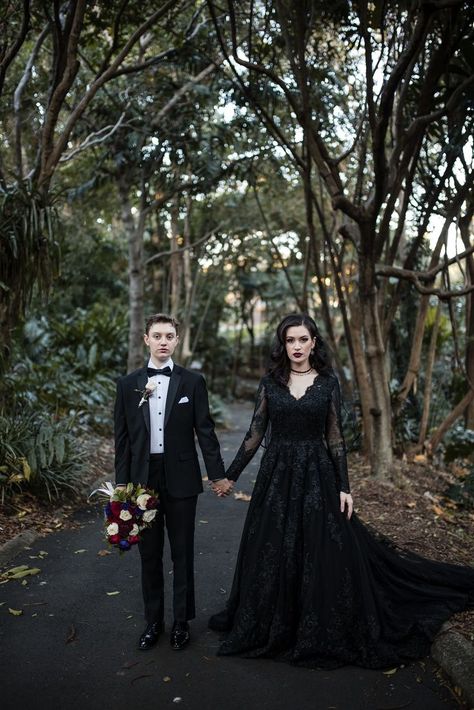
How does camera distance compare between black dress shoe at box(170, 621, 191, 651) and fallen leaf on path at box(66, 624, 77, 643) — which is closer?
black dress shoe at box(170, 621, 191, 651)

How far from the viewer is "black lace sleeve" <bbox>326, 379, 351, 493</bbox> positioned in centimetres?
378

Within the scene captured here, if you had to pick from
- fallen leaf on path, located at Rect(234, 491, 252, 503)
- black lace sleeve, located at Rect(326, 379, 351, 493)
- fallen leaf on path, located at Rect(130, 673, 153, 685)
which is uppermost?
black lace sleeve, located at Rect(326, 379, 351, 493)

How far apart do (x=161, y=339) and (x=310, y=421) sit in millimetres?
993

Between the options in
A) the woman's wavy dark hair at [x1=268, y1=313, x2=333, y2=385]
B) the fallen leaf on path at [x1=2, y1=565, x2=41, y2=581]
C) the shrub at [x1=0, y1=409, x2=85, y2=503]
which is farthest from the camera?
the shrub at [x1=0, y1=409, x2=85, y2=503]

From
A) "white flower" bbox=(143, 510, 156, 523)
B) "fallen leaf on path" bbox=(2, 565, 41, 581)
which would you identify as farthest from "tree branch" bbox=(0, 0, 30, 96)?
"white flower" bbox=(143, 510, 156, 523)

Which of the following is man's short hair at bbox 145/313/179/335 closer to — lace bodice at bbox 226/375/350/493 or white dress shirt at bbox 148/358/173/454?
white dress shirt at bbox 148/358/173/454

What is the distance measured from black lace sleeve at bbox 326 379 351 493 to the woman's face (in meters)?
0.26

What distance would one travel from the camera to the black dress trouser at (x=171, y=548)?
375 cm

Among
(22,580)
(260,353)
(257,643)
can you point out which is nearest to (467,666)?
(257,643)

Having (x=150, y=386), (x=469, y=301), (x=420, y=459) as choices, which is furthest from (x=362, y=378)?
(x=150, y=386)

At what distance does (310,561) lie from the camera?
3588 mm

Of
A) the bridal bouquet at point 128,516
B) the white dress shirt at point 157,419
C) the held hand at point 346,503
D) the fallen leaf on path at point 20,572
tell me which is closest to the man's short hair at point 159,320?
the white dress shirt at point 157,419

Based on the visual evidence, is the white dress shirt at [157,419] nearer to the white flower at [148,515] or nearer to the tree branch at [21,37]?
the white flower at [148,515]

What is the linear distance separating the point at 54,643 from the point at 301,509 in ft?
5.32
